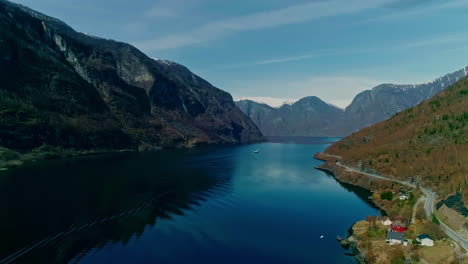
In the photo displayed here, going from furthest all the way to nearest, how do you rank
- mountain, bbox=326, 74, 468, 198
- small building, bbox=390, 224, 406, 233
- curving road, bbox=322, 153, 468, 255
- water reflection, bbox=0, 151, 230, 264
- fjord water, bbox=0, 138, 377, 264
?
mountain, bbox=326, 74, 468, 198 < small building, bbox=390, 224, 406, 233 < curving road, bbox=322, 153, 468, 255 < water reflection, bbox=0, 151, 230, 264 < fjord water, bbox=0, 138, 377, 264

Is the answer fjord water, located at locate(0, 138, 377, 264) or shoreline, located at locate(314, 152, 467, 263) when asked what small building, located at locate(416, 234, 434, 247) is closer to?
Answer: shoreline, located at locate(314, 152, 467, 263)

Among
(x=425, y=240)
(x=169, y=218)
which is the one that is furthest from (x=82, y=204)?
(x=425, y=240)

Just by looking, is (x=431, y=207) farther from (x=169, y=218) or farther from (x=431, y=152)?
(x=169, y=218)

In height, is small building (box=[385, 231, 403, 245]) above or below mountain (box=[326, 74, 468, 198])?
below

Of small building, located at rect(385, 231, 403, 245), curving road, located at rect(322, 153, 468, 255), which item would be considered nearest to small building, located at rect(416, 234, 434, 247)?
small building, located at rect(385, 231, 403, 245)

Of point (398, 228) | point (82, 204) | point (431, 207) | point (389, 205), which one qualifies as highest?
point (82, 204)

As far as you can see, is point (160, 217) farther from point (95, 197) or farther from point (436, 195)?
point (436, 195)

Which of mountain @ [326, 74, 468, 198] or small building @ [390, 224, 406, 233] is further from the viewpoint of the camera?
mountain @ [326, 74, 468, 198]
